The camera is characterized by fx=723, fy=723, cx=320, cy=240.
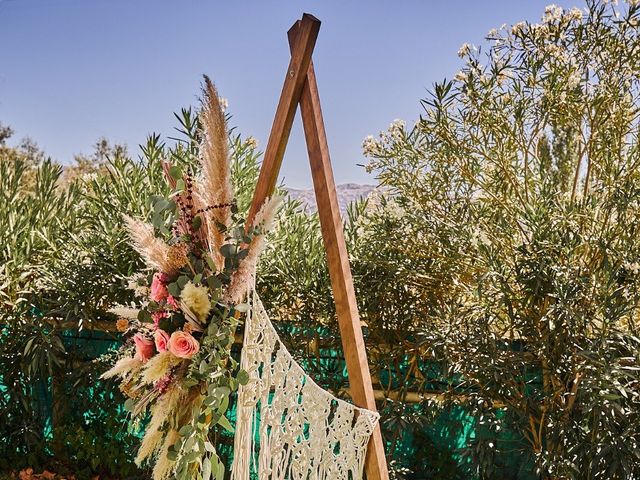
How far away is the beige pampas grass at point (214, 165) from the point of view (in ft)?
5.81

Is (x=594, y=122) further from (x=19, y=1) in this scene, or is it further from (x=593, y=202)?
(x=19, y=1)

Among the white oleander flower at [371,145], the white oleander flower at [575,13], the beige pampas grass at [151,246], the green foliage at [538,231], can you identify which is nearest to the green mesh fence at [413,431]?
the green foliage at [538,231]

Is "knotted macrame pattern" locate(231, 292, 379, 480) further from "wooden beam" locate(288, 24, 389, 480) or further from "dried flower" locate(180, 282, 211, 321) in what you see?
"dried flower" locate(180, 282, 211, 321)

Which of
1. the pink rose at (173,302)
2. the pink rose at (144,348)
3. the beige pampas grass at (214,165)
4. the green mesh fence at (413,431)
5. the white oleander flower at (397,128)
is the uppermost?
the white oleander flower at (397,128)

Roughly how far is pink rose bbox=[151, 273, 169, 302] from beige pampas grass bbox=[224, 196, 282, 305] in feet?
0.51

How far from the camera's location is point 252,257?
5.84ft

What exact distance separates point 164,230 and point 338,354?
5.96ft

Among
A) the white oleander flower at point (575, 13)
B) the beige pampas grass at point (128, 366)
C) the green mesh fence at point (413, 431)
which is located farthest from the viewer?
the green mesh fence at point (413, 431)

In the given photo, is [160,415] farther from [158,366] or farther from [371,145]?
[371,145]

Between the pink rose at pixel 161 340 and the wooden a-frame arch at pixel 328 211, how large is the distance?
13.6 inches

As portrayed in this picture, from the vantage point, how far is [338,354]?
3463 mm

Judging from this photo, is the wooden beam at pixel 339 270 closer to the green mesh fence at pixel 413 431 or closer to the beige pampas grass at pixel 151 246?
the beige pampas grass at pixel 151 246

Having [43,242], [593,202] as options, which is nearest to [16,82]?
[43,242]

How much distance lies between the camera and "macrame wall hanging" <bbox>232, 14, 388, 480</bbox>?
1.80m
